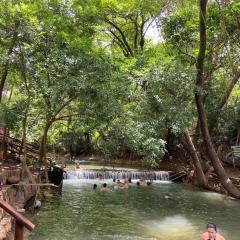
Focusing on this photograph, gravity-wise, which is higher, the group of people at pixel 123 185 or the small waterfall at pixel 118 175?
the small waterfall at pixel 118 175

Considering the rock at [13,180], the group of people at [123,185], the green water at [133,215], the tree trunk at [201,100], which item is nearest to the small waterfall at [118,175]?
the group of people at [123,185]

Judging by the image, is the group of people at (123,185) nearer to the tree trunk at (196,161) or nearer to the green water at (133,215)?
the green water at (133,215)

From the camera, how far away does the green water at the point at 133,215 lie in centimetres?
1398

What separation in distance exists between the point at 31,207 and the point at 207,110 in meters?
14.4

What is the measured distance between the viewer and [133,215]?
1722 cm

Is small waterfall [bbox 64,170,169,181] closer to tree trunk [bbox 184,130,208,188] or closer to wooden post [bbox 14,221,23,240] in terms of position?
tree trunk [bbox 184,130,208,188]

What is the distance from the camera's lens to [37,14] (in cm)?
1788

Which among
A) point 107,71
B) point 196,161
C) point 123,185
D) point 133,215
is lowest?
point 133,215

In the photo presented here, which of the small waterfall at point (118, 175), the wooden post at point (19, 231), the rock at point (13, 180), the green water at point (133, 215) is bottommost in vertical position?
the green water at point (133, 215)

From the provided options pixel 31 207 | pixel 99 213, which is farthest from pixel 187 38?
pixel 31 207

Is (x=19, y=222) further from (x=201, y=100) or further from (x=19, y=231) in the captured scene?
(x=201, y=100)

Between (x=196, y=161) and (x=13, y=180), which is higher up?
(x=196, y=161)

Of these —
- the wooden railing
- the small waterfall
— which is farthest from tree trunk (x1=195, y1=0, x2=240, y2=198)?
the wooden railing

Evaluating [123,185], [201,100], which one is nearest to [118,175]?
[123,185]
